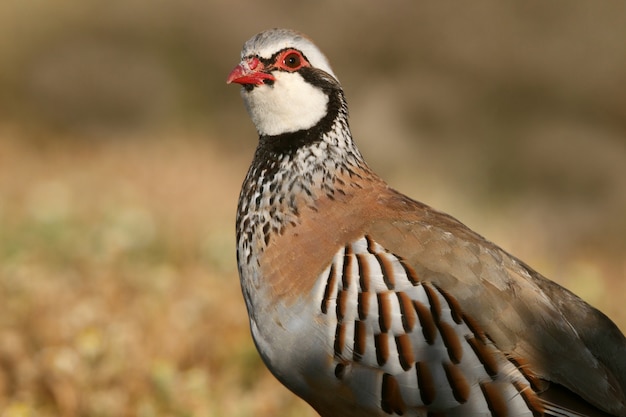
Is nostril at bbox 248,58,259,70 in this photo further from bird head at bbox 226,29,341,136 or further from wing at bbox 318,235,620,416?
wing at bbox 318,235,620,416

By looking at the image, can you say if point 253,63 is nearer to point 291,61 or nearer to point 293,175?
point 291,61

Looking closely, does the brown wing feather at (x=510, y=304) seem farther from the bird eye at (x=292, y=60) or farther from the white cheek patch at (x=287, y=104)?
the bird eye at (x=292, y=60)

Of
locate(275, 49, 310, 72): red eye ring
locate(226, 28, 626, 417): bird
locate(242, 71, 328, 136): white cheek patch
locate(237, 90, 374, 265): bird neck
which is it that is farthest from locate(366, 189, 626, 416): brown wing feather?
locate(275, 49, 310, 72): red eye ring

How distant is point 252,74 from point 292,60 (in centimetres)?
18

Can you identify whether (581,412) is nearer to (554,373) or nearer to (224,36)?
(554,373)

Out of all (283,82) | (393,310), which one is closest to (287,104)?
(283,82)

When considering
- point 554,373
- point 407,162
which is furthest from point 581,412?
point 407,162

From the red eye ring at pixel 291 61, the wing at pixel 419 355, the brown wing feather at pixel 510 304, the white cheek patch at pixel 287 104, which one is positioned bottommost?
the wing at pixel 419 355

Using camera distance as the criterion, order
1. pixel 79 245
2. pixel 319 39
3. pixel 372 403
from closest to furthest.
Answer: pixel 372 403, pixel 79 245, pixel 319 39

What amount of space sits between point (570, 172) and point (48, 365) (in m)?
9.39

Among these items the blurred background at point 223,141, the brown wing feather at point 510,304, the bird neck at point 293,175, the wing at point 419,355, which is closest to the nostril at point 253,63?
the bird neck at point 293,175

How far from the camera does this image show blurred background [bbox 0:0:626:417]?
547cm

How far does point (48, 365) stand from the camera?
4410mm

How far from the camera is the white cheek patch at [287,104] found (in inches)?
153
